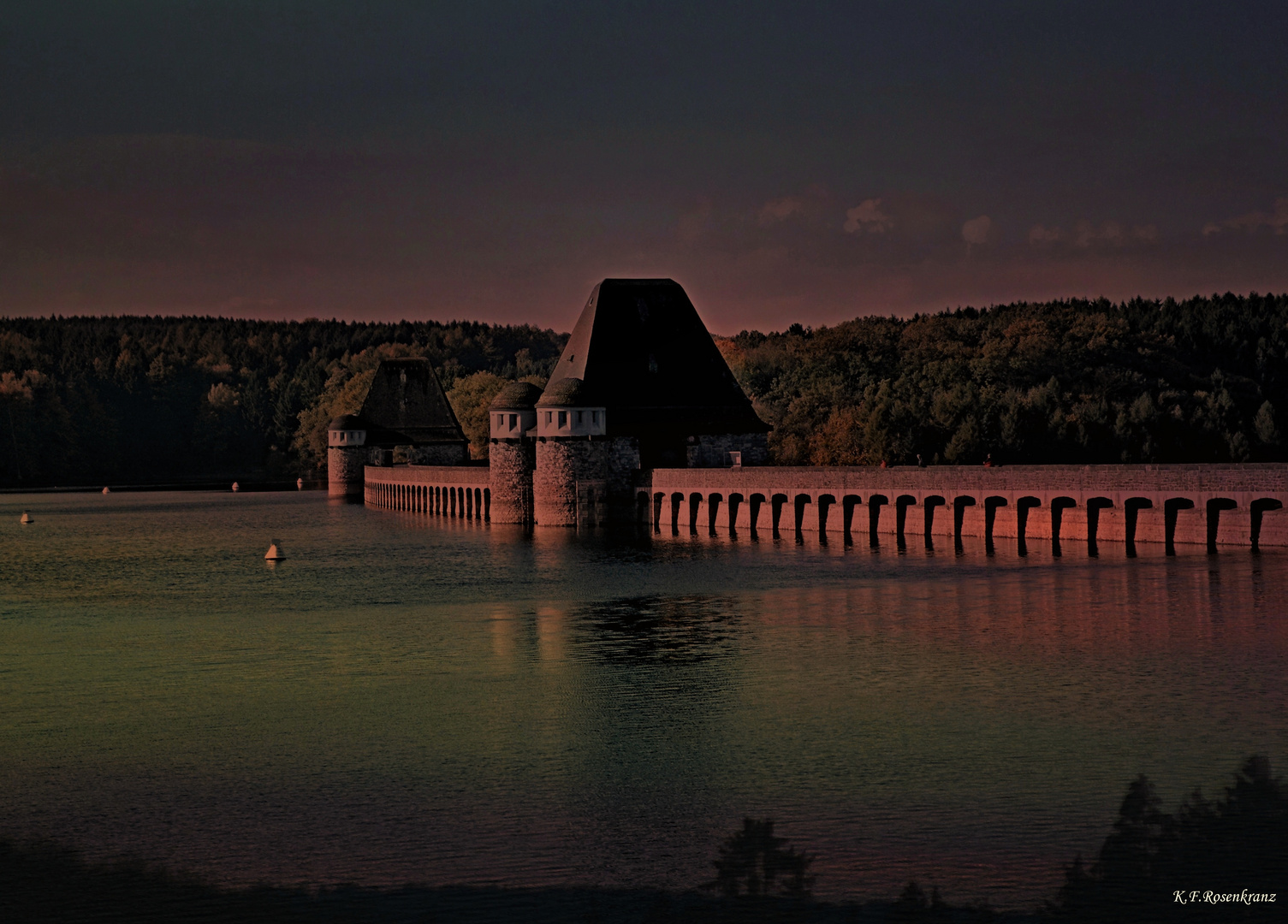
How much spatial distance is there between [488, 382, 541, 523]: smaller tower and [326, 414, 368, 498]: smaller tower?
5688cm

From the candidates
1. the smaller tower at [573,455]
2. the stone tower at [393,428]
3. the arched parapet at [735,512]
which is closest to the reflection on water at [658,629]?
the arched parapet at [735,512]

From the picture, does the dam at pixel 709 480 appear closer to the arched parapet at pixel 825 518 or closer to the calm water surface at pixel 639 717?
the arched parapet at pixel 825 518

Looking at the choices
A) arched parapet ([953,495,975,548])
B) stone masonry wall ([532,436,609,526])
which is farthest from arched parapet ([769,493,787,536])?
arched parapet ([953,495,975,548])

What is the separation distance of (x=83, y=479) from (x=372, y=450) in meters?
66.5

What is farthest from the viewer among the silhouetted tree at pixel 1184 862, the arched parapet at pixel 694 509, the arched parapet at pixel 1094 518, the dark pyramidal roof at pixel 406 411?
the dark pyramidal roof at pixel 406 411

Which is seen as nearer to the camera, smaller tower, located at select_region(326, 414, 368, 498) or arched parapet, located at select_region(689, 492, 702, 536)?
arched parapet, located at select_region(689, 492, 702, 536)

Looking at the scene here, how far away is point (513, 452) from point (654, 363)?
9.53m

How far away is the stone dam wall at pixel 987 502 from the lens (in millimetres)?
46969

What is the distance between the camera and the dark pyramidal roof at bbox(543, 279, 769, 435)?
81688 millimetres

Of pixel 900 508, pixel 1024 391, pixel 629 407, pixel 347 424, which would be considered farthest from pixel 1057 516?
pixel 347 424

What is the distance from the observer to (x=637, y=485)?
76.4 metres

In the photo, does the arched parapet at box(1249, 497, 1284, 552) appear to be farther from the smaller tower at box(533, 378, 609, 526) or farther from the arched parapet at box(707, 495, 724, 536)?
the smaller tower at box(533, 378, 609, 526)

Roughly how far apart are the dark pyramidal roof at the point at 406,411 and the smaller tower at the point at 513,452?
56131 millimetres

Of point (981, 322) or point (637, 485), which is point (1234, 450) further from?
point (637, 485)
